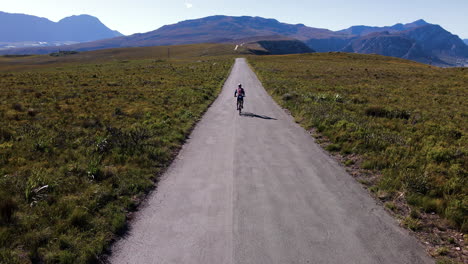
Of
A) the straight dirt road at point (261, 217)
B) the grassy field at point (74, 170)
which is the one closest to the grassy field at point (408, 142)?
the straight dirt road at point (261, 217)

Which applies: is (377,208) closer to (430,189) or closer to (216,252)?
(430,189)

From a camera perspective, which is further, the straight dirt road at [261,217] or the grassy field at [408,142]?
the grassy field at [408,142]

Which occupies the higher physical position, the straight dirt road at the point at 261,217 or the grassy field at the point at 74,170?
the grassy field at the point at 74,170

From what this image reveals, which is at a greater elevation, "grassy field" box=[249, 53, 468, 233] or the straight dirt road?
"grassy field" box=[249, 53, 468, 233]

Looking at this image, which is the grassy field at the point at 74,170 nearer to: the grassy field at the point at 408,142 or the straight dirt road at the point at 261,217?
the straight dirt road at the point at 261,217

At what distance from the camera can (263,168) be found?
10617 millimetres

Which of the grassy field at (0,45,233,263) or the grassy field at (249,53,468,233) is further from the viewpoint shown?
the grassy field at (249,53,468,233)

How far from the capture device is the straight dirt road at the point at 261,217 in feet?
19.7

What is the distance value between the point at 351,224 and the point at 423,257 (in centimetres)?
165

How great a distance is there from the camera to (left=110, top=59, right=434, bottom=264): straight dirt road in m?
6.02

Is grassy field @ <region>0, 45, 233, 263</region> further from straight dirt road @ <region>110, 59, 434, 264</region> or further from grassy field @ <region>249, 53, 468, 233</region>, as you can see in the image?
grassy field @ <region>249, 53, 468, 233</region>

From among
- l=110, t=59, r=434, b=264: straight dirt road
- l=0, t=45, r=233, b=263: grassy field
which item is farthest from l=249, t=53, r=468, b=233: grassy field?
l=0, t=45, r=233, b=263: grassy field

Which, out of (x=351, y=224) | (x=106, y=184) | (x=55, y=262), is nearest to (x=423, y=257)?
(x=351, y=224)

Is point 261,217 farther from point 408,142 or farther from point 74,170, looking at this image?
point 408,142
